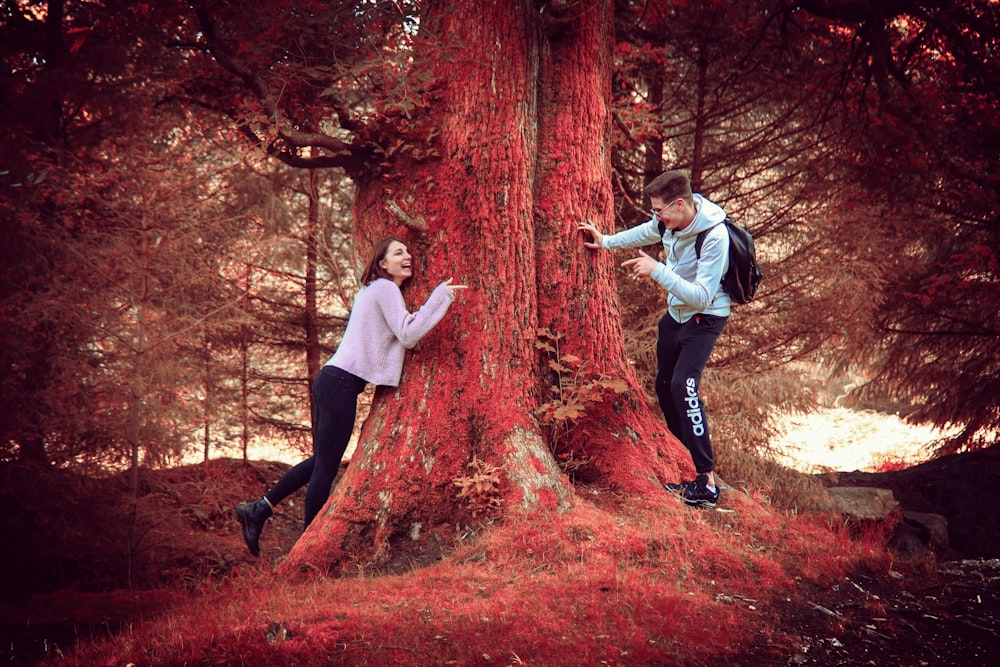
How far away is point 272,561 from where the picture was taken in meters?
7.36

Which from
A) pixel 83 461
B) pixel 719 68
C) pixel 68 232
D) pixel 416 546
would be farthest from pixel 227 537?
pixel 719 68

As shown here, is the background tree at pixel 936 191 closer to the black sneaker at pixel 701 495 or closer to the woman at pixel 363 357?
the black sneaker at pixel 701 495

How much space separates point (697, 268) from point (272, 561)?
206 inches

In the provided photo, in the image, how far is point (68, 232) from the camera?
778 centimetres

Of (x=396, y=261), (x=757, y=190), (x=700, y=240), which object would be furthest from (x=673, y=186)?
(x=757, y=190)

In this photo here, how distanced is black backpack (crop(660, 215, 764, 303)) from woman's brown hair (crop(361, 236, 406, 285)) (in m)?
2.25

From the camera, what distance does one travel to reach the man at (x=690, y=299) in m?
4.86

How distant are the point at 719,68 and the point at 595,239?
14.0 ft

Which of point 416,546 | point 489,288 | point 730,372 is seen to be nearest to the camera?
point 416,546

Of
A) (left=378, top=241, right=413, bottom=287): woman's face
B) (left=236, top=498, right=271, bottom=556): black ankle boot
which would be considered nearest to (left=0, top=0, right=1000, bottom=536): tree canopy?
(left=378, top=241, right=413, bottom=287): woman's face

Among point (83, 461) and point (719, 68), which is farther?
point (719, 68)

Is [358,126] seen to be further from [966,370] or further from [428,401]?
[966,370]

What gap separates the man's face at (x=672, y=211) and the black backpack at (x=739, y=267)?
17 cm

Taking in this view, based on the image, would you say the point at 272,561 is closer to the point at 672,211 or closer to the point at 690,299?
the point at 690,299
